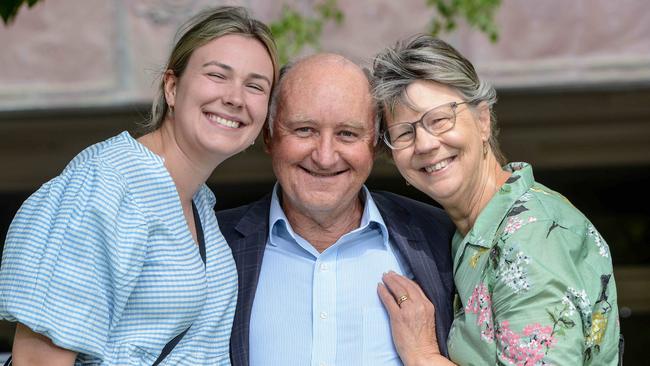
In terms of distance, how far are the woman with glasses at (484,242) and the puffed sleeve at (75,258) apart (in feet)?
2.75

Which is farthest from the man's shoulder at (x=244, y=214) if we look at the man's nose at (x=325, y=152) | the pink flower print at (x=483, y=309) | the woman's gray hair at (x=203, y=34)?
the pink flower print at (x=483, y=309)

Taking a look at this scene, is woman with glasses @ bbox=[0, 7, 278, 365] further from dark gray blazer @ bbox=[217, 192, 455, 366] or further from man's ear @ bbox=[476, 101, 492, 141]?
man's ear @ bbox=[476, 101, 492, 141]

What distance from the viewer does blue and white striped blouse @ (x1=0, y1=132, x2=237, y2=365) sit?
2.49m

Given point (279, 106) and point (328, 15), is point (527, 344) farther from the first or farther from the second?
point (328, 15)

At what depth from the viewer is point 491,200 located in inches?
115

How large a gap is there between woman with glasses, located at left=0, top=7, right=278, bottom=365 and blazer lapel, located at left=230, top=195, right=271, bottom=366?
6 centimetres

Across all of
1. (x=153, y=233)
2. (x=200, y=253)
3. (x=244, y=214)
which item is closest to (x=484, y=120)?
(x=244, y=214)

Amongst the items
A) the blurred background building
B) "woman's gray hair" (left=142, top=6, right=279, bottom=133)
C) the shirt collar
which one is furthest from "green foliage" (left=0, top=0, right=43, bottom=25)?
the blurred background building

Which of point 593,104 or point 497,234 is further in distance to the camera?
point 593,104

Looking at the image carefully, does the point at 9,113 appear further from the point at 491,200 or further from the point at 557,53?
the point at 491,200

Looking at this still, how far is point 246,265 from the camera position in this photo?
10.2ft

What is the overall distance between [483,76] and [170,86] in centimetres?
359

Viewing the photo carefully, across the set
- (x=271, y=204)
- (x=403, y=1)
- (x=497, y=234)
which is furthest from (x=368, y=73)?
(x=403, y=1)

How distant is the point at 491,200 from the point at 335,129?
1.70 ft
